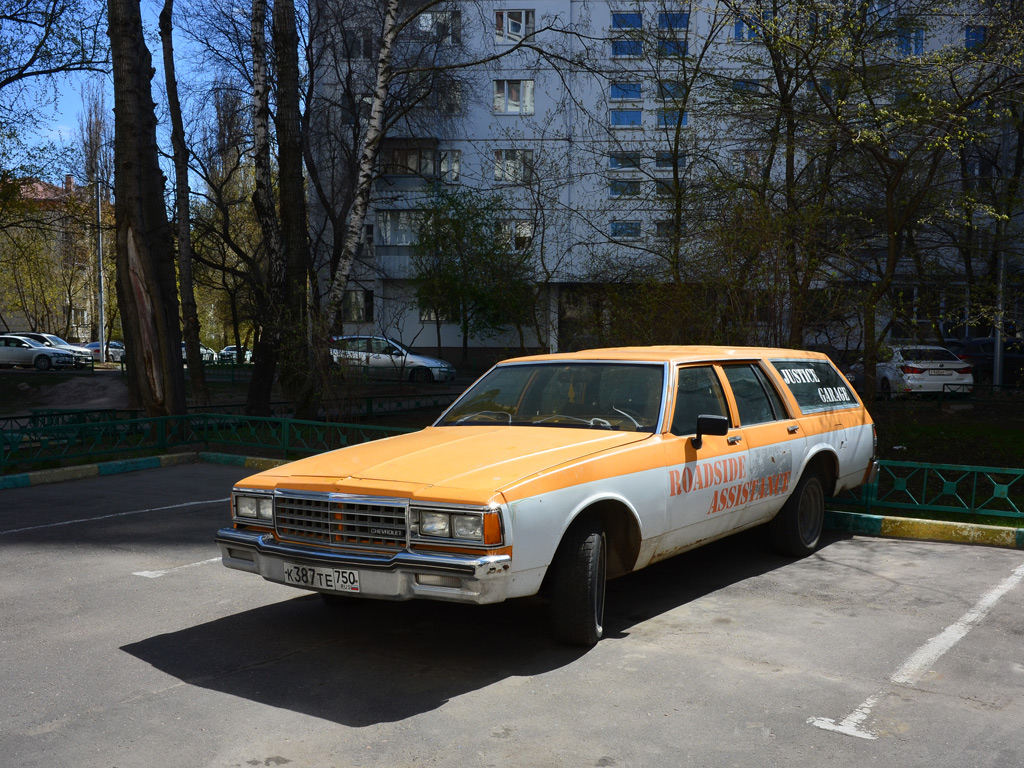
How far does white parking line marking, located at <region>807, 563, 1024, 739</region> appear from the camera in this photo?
4211 mm

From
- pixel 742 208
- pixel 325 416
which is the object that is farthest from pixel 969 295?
pixel 325 416

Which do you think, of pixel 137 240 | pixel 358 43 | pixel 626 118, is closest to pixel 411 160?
pixel 626 118

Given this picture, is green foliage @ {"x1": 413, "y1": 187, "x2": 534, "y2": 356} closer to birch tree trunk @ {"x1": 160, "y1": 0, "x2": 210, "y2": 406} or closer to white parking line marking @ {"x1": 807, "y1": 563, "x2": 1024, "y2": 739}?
birch tree trunk @ {"x1": 160, "y1": 0, "x2": 210, "y2": 406}

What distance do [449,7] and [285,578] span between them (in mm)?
28743

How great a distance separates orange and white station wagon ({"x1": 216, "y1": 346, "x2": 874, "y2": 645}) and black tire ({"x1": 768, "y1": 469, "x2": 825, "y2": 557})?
2cm

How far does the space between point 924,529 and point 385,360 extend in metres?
23.3

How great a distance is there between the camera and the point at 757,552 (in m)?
7.88

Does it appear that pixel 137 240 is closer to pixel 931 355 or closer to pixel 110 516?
pixel 110 516

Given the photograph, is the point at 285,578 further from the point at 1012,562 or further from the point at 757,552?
the point at 1012,562

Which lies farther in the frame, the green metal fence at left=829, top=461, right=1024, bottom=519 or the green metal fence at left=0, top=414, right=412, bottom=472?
the green metal fence at left=0, top=414, right=412, bottom=472

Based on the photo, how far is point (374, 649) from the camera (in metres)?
5.30

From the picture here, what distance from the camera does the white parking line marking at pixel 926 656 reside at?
4.21m

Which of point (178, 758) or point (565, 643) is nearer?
point (178, 758)

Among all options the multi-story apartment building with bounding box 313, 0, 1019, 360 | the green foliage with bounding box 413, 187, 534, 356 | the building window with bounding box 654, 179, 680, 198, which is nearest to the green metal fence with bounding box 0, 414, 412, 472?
the multi-story apartment building with bounding box 313, 0, 1019, 360
